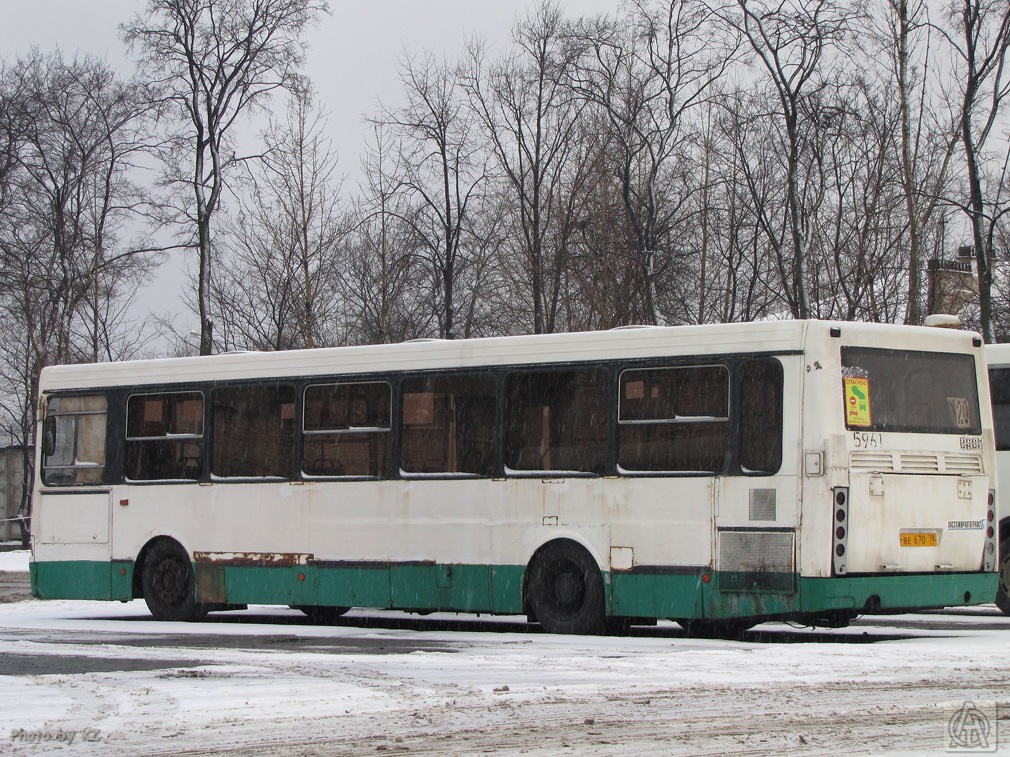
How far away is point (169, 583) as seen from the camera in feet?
59.5

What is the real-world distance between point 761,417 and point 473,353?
3.27 meters

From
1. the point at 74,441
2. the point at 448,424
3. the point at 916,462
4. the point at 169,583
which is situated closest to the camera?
the point at 916,462

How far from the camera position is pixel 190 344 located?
45.3m

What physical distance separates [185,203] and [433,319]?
317 inches

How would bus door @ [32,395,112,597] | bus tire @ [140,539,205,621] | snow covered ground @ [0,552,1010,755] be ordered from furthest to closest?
1. bus door @ [32,395,112,597]
2. bus tire @ [140,539,205,621]
3. snow covered ground @ [0,552,1010,755]

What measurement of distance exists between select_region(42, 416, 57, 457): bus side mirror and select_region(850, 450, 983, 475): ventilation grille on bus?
33.1ft

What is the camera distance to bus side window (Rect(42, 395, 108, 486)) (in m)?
18.8

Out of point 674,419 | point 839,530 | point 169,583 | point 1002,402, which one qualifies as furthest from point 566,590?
point 1002,402

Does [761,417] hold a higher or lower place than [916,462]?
higher

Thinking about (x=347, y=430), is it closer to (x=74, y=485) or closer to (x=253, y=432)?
(x=253, y=432)

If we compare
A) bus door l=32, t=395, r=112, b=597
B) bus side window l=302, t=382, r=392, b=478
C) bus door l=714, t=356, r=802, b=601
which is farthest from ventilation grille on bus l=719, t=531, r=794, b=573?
bus door l=32, t=395, r=112, b=597

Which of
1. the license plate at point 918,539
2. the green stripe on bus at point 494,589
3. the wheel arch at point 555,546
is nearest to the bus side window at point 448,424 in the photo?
the wheel arch at point 555,546

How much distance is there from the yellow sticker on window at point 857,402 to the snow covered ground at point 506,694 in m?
1.93

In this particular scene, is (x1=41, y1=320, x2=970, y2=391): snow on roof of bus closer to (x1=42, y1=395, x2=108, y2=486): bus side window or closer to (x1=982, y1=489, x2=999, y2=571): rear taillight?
(x1=42, y1=395, x2=108, y2=486): bus side window
